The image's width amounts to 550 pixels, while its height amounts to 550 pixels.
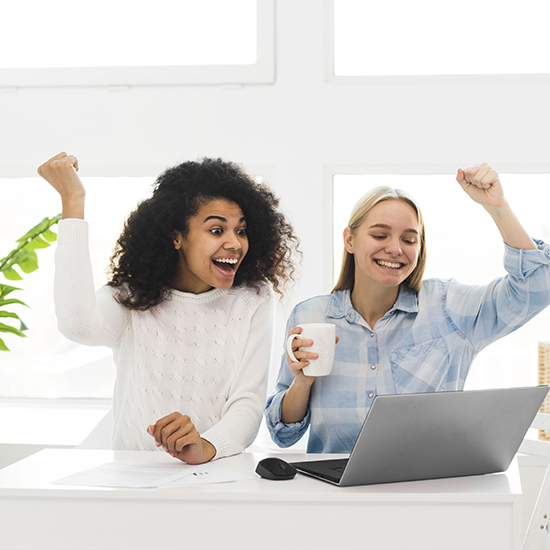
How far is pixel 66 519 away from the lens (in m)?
0.95

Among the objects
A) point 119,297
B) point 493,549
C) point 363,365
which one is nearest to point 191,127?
point 119,297

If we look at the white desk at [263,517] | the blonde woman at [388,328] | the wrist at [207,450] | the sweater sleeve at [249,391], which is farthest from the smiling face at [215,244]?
the white desk at [263,517]

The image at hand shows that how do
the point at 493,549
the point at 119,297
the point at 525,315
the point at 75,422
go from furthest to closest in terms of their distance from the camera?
the point at 75,422
the point at 119,297
the point at 525,315
the point at 493,549

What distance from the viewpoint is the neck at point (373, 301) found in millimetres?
1565

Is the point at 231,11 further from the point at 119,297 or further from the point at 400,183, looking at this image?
the point at 119,297

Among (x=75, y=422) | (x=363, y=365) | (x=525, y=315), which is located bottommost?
(x=75, y=422)

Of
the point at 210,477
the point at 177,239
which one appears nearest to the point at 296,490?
the point at 210,477

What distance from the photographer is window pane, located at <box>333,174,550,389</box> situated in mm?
2604

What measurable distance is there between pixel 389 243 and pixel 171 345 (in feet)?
1.97

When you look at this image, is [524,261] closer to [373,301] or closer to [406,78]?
[373,301]

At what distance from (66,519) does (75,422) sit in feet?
5.58

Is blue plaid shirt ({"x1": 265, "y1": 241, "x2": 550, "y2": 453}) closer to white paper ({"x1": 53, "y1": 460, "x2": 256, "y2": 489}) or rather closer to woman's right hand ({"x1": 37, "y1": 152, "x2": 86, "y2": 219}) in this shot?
white paper ({"x1": 53, "y1": 460, "x2": 256, "y2": 489})

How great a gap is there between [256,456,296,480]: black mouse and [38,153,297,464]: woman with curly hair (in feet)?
1.03

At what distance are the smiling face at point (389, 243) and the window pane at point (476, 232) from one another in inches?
44.0
